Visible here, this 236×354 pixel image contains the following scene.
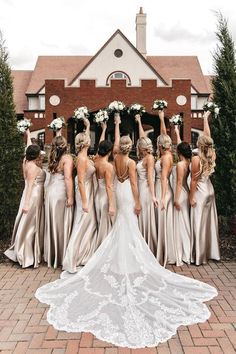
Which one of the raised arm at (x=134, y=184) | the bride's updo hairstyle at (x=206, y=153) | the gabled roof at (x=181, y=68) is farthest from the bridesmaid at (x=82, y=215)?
the gabled roof at (x=181, y=68)

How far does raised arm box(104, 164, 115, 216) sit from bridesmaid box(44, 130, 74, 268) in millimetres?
665

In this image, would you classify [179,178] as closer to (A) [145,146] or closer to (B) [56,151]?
(A) [145,146]

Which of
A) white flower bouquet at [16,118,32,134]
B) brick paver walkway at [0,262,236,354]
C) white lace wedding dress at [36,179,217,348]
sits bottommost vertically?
brick paver walkway at [0,262,236,354]

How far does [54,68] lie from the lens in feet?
118

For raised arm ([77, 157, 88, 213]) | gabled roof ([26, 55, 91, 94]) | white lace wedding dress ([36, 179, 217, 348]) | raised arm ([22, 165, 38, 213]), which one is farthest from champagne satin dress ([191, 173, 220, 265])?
gabled roof ([26, 55, 91, 94])

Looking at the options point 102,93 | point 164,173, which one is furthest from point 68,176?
point 102,93

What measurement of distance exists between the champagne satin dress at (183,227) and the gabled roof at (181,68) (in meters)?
28.5

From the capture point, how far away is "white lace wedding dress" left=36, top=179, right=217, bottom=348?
14.2 feet

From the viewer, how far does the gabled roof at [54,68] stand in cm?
3456

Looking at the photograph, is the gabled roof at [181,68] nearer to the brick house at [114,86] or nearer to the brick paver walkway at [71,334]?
the brick house at [114,86]

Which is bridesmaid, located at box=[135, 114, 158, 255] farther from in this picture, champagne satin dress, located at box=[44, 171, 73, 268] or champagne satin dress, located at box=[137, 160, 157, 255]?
champagne satin dress, located at box=[44, 171, 73, 268]

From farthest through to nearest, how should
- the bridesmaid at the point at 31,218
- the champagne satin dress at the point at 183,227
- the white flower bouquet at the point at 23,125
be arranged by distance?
the white flower bouquet at the point at 23,125 < the champagne satin dress at the point at 183,227 < the bridesmaid at the point at 31,218

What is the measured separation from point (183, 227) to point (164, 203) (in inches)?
23.9

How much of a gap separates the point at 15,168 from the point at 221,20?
19.1 feet
